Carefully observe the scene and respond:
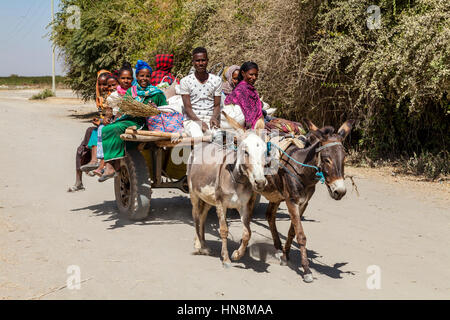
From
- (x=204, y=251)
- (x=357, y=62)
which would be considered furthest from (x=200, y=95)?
(x=357, y=62)

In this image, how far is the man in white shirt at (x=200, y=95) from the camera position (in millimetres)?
6852

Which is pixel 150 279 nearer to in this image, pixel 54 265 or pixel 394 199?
pixel 54 265

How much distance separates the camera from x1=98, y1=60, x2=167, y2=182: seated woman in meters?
7.09

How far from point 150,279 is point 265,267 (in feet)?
4.33

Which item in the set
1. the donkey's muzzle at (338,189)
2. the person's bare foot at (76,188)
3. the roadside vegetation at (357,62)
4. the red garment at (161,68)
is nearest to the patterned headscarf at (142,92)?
the red garment at (161,68)

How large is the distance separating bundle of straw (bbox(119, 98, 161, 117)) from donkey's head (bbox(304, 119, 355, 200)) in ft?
8.13

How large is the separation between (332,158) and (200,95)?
107 inches

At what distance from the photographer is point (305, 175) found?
5266mm

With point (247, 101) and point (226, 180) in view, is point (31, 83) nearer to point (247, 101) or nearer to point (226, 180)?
point (247, 101)

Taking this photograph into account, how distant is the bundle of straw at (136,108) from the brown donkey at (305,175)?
6.82 ft

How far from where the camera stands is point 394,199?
30.4 ft

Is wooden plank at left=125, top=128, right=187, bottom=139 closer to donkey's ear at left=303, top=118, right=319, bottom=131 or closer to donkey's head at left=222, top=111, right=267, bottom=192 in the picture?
donkey's head at left=222, top=111, right=267, bottom=192

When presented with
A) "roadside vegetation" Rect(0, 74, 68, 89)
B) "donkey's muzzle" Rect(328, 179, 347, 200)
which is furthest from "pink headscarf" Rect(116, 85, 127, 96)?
"roadside vegetation" Rect(0, 74, 68, 89)
